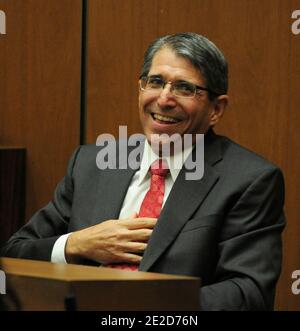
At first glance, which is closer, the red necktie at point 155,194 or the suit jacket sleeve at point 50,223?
the red necktie at point 155,194

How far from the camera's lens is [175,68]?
2125 mm

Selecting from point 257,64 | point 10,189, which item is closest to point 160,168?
point 257,64

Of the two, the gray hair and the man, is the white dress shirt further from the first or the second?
the gray hair

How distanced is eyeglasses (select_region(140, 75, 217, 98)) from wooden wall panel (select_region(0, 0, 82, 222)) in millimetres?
1107

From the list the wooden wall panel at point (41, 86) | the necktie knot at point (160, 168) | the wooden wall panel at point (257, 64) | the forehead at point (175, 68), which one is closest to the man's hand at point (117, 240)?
the necktie knot at point (160, 168)

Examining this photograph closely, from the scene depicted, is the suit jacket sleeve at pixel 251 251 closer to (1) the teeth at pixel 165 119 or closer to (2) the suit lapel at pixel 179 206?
(2) the suit lapel at pixel 179 206

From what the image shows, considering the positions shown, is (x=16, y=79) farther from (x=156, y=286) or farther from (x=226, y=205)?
(x=156, y=286)

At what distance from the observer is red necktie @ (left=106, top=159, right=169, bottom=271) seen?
2.12 meters

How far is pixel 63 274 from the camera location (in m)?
1.28

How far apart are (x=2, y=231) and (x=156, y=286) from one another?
1961 millimetres

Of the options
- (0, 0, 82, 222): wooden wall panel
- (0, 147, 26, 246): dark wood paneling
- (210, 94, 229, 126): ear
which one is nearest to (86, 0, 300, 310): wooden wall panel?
(0, 0, 82, 222): wooden wall panel

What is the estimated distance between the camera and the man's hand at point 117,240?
2043 mm

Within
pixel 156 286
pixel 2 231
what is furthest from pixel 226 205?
pixel 2 231

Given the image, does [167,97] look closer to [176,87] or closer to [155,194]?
[176,87]
